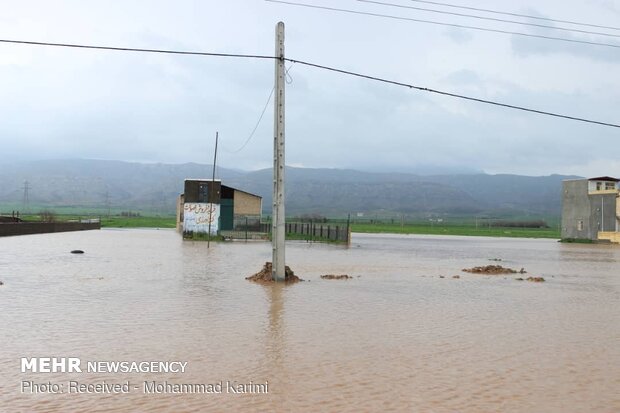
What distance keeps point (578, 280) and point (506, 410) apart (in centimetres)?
1858

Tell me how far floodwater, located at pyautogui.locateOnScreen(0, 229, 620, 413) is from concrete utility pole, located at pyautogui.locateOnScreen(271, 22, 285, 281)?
1.17 m

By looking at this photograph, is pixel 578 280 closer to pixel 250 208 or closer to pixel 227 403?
pixel 227 403

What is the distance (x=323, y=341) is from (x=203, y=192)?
148 feet

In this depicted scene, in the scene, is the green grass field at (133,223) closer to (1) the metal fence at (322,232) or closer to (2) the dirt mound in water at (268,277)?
(1) the metal fence at (322,232)

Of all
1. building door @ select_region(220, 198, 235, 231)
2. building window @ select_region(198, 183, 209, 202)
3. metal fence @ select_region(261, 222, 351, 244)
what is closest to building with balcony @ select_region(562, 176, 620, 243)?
metal fence @ select_region(261, 222, 351, 244)

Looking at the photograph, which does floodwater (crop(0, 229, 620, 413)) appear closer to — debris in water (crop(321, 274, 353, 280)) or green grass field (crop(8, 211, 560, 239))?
debris in water (crop(321, 274, 353, 280))

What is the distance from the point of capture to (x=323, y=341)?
33.7 ft

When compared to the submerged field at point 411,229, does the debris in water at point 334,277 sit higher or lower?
lower

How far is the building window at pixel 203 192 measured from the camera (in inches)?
2118

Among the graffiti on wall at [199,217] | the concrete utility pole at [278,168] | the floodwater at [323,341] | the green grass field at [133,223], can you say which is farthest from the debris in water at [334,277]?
the green grass field at [133,223]

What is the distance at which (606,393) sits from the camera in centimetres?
752

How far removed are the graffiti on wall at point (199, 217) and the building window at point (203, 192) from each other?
1.79 ft

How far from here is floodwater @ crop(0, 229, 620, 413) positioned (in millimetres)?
6984

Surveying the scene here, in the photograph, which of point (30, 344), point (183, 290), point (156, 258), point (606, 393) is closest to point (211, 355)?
point (30, 344)
